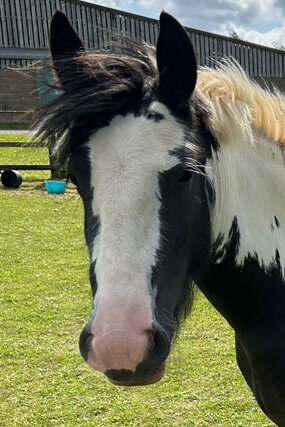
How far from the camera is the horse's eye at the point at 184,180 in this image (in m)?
1.45

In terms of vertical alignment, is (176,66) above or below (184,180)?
above

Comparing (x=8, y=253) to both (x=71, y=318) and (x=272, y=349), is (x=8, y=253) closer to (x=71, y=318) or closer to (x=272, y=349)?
(x=71, y=318)

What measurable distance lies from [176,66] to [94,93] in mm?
293

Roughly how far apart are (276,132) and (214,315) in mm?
3142

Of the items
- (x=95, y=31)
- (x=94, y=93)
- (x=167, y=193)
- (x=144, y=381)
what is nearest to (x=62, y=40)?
(x=94, y=93)

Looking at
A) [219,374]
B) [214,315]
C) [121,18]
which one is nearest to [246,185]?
[219,374]

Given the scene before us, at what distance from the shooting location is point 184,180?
1.46 metres

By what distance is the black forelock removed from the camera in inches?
59.7

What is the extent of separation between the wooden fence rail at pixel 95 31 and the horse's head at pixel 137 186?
614 inches

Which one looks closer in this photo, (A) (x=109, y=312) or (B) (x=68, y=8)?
(A) (x=109, y=312)

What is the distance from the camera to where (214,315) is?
186 inches

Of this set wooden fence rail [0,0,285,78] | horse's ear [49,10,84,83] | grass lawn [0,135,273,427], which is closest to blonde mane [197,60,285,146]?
horse's ear [49,10,84,83]

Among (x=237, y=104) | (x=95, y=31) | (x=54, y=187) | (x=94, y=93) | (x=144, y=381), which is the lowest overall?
(x=54, y=187)

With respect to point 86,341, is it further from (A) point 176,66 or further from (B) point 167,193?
(A) point 176,66
